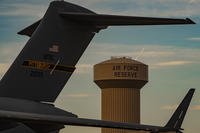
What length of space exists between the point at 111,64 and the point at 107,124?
66.5m

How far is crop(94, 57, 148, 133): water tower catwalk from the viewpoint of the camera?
81.1 metres

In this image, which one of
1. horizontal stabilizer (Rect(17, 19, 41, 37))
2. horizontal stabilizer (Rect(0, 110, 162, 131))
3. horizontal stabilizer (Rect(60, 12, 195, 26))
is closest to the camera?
horizontal stabilizer (Rect(0, 110, 162, 131))

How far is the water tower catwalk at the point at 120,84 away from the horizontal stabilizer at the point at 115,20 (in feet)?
204

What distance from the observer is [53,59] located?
18.2 m

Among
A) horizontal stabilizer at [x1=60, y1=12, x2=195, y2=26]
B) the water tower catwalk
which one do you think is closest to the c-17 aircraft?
horizontal stabilizer at [x1=60, y1=12, x2=195, y2=26]

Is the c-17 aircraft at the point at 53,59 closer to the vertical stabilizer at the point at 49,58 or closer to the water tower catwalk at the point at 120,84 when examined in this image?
the vertical stabilizer at the point at 49,58

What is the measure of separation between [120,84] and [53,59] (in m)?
64.2

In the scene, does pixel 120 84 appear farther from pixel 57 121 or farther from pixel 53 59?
pixel 57 121

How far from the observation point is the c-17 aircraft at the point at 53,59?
55.7 feet

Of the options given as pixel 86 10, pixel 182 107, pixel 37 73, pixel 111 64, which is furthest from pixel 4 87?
pixel 111 64

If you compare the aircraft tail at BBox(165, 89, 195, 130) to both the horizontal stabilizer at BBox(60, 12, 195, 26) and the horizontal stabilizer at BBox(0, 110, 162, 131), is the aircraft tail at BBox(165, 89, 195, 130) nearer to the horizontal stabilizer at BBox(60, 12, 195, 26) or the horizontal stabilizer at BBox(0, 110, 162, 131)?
the horizontal stabilizer at BBox(0, 110, 162, 131)

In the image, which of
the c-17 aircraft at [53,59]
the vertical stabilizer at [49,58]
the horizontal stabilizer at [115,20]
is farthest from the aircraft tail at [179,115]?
the vertical stabilizer at [49,58]

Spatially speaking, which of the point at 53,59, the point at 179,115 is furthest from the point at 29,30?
the point at 179,115

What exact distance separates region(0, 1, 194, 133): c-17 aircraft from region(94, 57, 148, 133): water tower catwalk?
6182 cm
